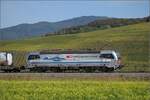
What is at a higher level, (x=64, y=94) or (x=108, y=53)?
(x=108, y=53)

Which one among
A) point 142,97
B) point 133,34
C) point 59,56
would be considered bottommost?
point 142,97

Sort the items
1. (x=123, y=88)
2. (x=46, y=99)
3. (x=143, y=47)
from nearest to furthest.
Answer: (x=46, y=99) → (x=123, y=88) → (x=143, y=47)

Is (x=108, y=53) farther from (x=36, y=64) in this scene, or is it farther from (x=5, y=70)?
(x=5, y=70)

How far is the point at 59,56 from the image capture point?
6469 cm

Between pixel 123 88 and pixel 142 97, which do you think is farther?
pixel 123 88

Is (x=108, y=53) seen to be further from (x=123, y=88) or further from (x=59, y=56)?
(x=123, y=88)

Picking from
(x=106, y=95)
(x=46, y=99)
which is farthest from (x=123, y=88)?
(x=46, y=99)

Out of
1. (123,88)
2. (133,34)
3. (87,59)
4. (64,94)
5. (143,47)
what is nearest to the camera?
(64,94)

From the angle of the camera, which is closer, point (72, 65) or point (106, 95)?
point (106, 95)

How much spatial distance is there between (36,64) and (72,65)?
5.04 metres

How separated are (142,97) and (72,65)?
131ft

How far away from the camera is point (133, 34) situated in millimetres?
141375

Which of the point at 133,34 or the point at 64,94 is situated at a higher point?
the point at 133,34

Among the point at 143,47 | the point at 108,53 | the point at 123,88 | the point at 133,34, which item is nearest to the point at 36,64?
the point at 108,53
